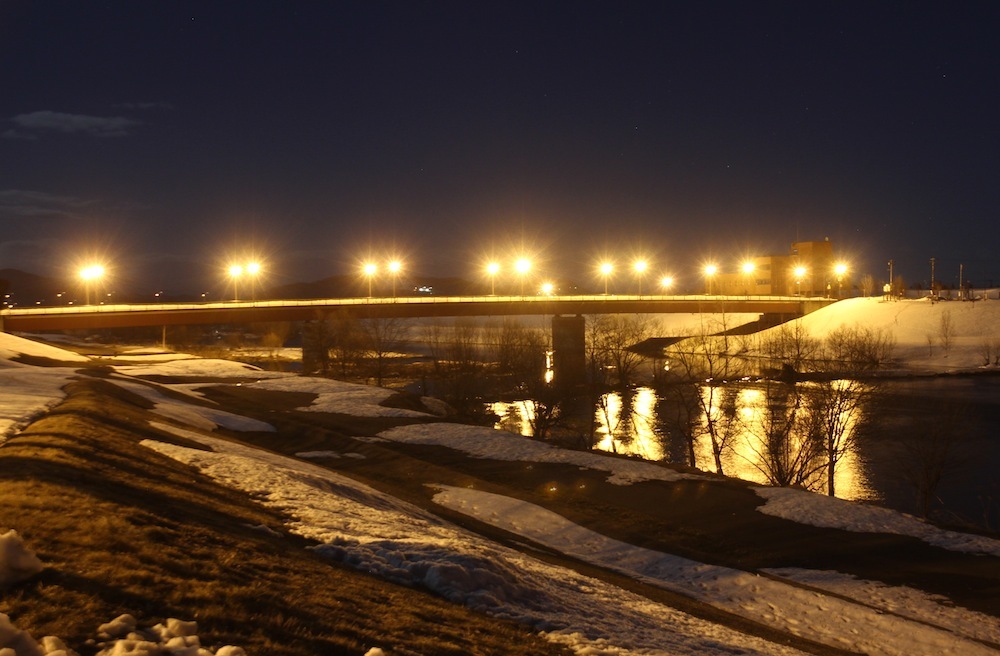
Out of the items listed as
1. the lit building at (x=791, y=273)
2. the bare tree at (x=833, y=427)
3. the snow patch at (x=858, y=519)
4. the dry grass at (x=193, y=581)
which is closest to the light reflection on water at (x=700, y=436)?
the bare tree at (x=833, y=427)

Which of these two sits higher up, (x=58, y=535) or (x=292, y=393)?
(x=58, y=535)

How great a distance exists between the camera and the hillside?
8.27m

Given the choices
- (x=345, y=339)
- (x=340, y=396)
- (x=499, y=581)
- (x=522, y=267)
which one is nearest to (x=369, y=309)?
(x=345, y=339)

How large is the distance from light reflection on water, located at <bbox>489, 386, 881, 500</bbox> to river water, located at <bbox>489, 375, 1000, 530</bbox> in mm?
61

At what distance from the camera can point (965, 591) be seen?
1741 cm

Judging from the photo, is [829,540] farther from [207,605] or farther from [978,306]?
[978,306]

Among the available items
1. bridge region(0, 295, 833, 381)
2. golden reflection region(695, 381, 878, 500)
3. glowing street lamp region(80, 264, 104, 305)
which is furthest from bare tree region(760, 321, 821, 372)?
glowing street lamp region(80, 264, 104, 305)

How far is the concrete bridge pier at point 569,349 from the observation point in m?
76.2

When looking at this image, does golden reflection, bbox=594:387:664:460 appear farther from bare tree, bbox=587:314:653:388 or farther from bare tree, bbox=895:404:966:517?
bare tree, bbox=895:404:966:517

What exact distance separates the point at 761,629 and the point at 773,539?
8105 millimetres

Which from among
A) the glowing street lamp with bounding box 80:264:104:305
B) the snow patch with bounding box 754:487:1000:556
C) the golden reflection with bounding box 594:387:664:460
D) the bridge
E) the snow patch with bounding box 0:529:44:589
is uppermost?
the glowing street lamp with bounding box 80:264:104:305

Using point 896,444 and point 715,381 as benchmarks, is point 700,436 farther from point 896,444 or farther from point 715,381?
point 715,381

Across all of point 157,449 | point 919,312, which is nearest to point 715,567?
point 157,449

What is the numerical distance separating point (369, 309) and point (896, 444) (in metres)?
57.3
